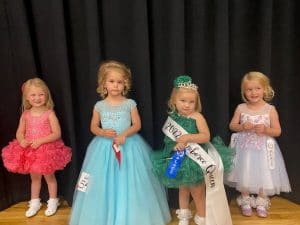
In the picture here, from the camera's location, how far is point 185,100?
2133 mm

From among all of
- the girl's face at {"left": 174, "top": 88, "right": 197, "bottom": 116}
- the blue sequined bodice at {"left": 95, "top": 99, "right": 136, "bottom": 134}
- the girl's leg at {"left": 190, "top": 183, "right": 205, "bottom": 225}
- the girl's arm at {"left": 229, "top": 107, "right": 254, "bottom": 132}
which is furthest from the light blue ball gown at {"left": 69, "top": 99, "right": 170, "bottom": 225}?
the girl's arm at {"left": 229, "top": 107, "right": 254, "bottom": 132}

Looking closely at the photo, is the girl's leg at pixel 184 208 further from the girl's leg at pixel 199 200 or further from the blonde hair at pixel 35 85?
the blonde hair at pixel 35 85

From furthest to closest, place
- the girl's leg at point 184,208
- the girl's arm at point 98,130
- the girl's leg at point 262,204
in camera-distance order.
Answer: the girl's leg at point 262,204, the girl's leg at point 184,208, the girl's arm at point 98,130

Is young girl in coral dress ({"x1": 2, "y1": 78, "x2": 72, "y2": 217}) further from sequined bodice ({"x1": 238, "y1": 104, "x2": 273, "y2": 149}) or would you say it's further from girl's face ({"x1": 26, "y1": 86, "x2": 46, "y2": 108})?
sequined bodice ({"x1": 238, "y1": 104, "x2": 273, "y2": 149})

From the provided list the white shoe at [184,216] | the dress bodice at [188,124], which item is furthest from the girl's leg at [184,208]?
the dress bodice at [188,124]

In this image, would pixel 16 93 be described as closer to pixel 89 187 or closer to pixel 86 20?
pixel 86 20

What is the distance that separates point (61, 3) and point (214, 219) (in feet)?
5.32

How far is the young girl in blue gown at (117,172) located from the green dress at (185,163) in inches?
4.4

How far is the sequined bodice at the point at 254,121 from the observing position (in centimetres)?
233

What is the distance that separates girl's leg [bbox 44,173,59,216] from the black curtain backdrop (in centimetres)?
13

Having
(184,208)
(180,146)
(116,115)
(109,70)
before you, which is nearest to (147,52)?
(109,70)

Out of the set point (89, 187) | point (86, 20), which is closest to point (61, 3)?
point (86, 20)

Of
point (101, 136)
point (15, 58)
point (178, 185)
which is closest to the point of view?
point (178, 185)

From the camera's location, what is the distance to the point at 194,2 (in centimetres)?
243
